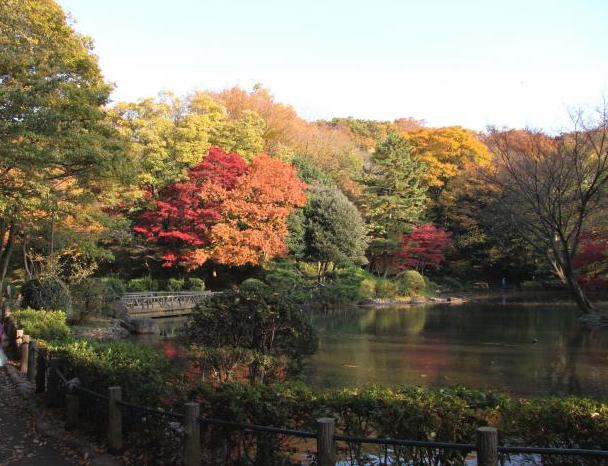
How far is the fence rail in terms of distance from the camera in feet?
10.8

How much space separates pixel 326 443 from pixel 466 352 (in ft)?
40.2

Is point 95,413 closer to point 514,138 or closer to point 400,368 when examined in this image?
point 400,368

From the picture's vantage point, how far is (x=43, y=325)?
1141 cm

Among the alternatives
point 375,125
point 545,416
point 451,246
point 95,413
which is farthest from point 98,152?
point 375,125

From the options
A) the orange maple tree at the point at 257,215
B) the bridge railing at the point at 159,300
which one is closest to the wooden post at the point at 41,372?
the bridge railing at the point at 159,300

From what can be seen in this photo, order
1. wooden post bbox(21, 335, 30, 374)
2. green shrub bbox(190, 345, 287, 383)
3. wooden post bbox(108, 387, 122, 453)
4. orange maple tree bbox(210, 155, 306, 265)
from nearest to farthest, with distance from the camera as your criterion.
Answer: wooden post bbox(108, 387, 122, 453)
green shrub bbox(190, 345, 287, 383)
wooden post bbox(21, 335, 30, 374)
orange maple tree bbox(210, 155, 306, 265)

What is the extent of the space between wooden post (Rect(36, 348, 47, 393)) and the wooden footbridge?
15.0 m

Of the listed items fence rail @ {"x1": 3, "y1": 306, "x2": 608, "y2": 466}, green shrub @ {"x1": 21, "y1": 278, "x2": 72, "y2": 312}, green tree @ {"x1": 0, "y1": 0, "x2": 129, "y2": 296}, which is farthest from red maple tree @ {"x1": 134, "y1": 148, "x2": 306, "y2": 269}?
fence rail @ {"x1": 3, "y1": 306, "x2": 608, "y2": 466}

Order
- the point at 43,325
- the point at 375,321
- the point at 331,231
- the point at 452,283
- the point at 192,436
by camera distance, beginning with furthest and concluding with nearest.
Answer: the point at 452,283
the point at 331,231
the point at 375,321
the point at 43,325
the point at 192,436

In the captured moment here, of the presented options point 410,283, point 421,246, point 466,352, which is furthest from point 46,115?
point 421,246

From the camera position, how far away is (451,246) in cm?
3866

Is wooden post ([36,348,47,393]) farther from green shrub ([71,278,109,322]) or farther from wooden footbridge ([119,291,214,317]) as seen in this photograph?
wooden footbridge ([119,291,214,317])

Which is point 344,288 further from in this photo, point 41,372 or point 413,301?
point 41,372

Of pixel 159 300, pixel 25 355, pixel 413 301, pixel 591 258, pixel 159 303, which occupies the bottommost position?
pixel 413 301
